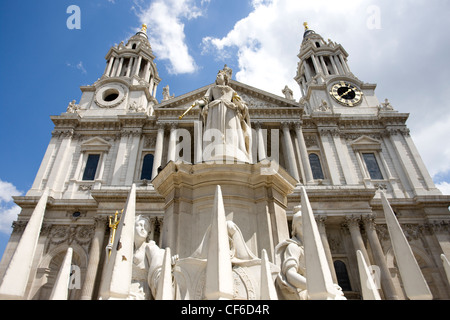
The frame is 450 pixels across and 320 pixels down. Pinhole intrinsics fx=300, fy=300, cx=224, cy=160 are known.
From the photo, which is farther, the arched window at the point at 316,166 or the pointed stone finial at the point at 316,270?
the arched window at the point at 316,166

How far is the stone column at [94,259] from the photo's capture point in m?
16.7

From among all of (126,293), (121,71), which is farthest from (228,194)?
(121,71)

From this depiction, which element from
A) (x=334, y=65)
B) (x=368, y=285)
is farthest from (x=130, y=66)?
(x=368, y=285)

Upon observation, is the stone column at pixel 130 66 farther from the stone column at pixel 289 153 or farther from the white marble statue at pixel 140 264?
the white marble statue at pixel 140 264

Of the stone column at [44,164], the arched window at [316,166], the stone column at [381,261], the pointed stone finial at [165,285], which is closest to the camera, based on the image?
the pointed stone finial at [165,285]

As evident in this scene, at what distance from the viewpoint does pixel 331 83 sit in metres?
32.5

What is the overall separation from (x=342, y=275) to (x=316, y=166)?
9.48 meters

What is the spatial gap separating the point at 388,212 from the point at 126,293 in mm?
3617

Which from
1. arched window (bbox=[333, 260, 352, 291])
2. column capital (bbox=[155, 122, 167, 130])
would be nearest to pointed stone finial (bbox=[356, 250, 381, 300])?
arched window (bbox=[333, 260, 352, 291])

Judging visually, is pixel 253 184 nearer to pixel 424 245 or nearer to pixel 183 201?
pixel 183 201

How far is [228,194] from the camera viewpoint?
18.7 feet

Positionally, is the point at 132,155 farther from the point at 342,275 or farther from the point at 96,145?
the point at 342,275

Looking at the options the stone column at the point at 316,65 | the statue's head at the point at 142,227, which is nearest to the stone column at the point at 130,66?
the stone column at the point at 316,65

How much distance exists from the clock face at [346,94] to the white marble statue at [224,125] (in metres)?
25.8
